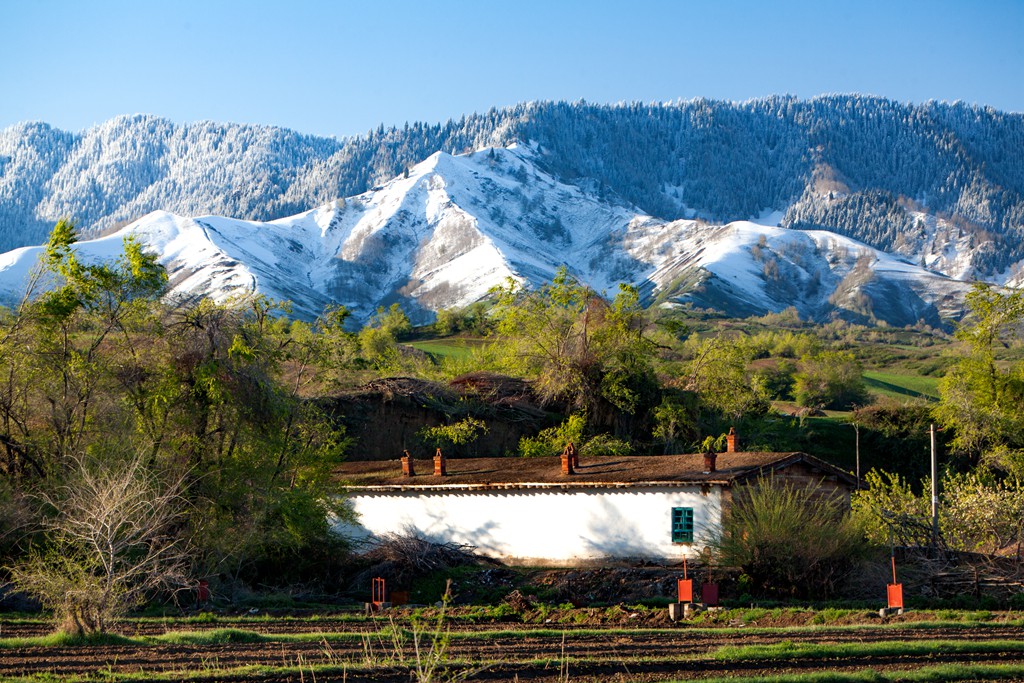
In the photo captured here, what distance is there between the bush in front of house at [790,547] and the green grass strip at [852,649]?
24.5 feet

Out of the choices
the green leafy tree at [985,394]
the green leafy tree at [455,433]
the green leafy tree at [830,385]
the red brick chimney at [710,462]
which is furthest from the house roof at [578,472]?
the green leafy tree at [830,385]

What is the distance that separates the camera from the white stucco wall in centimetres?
3062

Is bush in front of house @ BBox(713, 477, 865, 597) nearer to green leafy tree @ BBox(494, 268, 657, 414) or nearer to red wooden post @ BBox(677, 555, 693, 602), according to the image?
red wooden post @ BBox(677, 555, 693, 602)

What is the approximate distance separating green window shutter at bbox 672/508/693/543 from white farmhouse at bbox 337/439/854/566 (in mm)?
26

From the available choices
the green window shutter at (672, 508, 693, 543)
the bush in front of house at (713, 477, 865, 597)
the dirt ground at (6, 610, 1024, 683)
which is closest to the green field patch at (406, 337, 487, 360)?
the green window shutter at (672, 508, 693, 543)

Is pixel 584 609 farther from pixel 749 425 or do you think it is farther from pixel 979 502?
pixel 749 425

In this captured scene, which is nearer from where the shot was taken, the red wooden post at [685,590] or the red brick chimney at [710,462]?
the red wooden post at [685,590]

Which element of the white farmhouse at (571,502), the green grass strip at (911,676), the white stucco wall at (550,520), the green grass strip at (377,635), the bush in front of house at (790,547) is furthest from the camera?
the white stucco wall at (550,520)

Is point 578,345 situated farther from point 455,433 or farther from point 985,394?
point 985,394

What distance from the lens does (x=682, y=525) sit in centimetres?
3039

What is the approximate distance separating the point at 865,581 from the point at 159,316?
18.3 m

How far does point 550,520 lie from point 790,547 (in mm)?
8436

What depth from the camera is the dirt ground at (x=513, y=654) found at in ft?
51.1

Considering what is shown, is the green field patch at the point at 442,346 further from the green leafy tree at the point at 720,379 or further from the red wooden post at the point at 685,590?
the red wooden post at the point at 685,590
